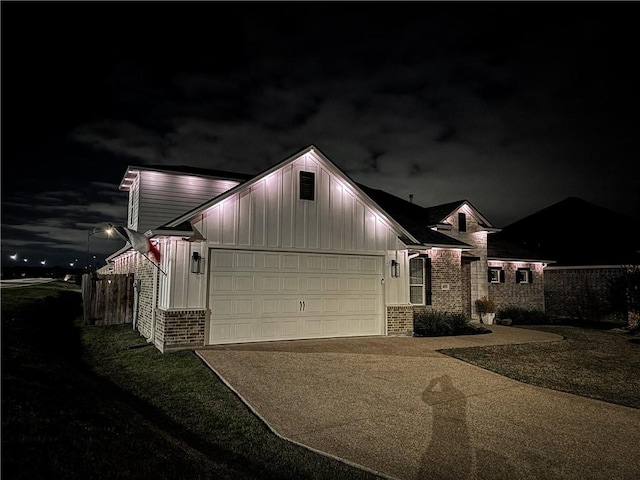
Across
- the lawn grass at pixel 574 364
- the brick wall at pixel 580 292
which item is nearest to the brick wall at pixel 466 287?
the lawn grass at pixel 574 364

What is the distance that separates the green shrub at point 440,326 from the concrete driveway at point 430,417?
402 cm

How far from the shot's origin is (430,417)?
5.82 metres

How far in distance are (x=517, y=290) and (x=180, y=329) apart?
664 inches

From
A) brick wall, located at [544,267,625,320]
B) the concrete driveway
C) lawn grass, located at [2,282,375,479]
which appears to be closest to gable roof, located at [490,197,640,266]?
brick wall, located at [544,267,625,320]

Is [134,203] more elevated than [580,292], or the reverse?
[134,203]

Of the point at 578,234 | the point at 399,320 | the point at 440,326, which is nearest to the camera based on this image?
the point at 399,320

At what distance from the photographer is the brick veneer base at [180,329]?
986 cm

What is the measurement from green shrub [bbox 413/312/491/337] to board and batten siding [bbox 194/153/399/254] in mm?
3061

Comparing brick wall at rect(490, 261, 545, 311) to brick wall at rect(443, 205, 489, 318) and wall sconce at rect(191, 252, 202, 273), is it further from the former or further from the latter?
wall sconce at rect(191, 252, 202, 273)

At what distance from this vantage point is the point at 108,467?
143 inches

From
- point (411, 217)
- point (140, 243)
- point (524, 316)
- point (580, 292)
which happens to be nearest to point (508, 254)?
point (524, 316)

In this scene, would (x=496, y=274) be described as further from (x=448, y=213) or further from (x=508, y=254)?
(x=448, y=213)

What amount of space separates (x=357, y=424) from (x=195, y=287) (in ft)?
20.0

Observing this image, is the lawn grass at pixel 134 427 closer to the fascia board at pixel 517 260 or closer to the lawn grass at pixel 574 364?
the lawn grass at pixel 574 364
